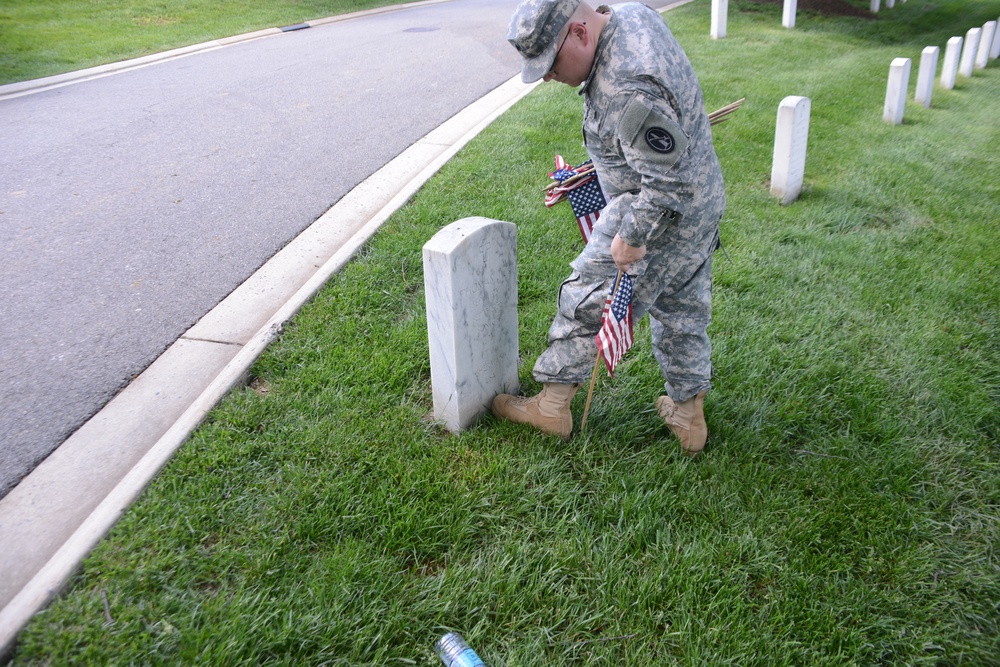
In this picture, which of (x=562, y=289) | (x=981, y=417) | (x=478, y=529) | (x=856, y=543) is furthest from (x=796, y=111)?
(x=478, y=529)

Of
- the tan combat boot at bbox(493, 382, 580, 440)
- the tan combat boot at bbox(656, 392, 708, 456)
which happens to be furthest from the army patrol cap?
the tan combat boot at bbox(656, 392, 708, 456)

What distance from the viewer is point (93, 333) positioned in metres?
3.61

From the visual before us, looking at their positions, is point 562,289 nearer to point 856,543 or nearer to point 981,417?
Result: point 856,543

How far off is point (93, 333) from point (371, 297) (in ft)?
4.57

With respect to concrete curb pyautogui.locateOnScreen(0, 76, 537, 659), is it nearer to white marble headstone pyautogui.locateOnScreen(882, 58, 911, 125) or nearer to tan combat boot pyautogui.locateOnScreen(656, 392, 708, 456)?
tan combat boot pyautogui.locateOnScreen(656, 392, 708, 456)

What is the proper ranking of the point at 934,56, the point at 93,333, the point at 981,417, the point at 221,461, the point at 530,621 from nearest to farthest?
1. the point at 530,621
2. the point at 221,461
3. the point at 981,417
4. the point at 93,333
5. the point at 934,56

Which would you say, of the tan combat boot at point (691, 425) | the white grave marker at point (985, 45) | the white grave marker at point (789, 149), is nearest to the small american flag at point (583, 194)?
the tan combat boot at point (691, 425)

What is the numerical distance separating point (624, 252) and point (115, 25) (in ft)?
47.3

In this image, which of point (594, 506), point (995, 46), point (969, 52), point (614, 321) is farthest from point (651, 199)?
point (995, 46)

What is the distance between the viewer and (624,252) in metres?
2.41

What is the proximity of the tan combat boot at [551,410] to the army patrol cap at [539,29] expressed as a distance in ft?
3.97

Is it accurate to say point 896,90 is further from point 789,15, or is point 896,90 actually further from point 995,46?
point 995,46

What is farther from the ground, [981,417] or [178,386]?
[178,386]

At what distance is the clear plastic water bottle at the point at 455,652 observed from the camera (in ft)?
6.50
